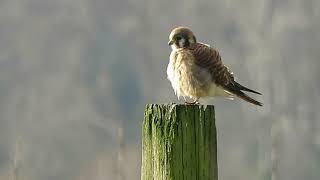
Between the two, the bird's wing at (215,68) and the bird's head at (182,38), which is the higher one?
the bird's head at (182,38)

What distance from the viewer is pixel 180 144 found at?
347cm

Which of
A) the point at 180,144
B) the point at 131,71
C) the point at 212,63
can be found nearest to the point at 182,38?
the point at 212,63

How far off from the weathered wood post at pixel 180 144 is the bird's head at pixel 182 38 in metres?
2.47

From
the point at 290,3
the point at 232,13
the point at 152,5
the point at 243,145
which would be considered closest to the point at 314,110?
the point at 243,145

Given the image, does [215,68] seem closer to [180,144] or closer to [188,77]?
[188,77]

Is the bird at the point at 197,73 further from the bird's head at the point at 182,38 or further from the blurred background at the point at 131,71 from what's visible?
the blurred background at the point at 131,71

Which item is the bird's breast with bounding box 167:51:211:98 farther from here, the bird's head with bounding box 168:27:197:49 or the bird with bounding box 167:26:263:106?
the bird's head with bounding box 168:27:197:49

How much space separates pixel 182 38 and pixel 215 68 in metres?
0.28

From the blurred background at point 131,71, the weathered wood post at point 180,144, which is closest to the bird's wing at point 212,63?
the weathered wood post at point 180,144

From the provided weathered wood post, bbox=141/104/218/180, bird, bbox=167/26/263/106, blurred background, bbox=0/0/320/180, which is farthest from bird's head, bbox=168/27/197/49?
blurred background, bbox=0/0/320/180

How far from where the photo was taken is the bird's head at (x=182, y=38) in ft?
19.8

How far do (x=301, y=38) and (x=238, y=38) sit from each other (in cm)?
439

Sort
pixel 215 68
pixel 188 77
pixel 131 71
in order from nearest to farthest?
pixel 188 77, pixel 215 68, pixel 131 71

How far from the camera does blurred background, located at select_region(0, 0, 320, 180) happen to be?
4191cm
